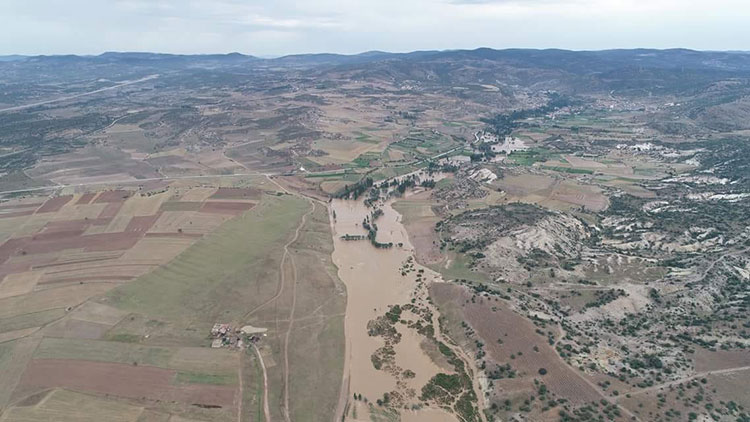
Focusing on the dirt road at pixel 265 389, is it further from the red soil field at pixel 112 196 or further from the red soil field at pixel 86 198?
the red soil field at pixel 86 198

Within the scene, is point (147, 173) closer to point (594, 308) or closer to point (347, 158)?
point (347, 158)

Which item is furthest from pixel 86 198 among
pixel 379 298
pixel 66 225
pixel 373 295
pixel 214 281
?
pixel 379 298

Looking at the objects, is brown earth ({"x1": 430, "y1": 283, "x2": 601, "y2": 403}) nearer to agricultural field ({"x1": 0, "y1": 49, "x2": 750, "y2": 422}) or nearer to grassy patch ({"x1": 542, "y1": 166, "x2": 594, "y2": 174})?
agricultural field ({"x1": 0, "y1": 49, "x2": 750, "y2": 422})

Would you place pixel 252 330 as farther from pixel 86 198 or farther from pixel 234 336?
pixel 86 198

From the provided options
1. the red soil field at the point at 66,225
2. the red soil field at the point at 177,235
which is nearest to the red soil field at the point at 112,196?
the red soil field at the point at 66,225

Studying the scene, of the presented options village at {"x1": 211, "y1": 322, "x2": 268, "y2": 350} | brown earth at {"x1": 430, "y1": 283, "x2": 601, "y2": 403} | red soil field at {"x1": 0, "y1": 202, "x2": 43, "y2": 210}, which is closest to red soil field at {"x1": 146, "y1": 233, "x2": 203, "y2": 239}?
village at {"x1": 211, "y1": 322, "x2": 268, "y2": 350}
